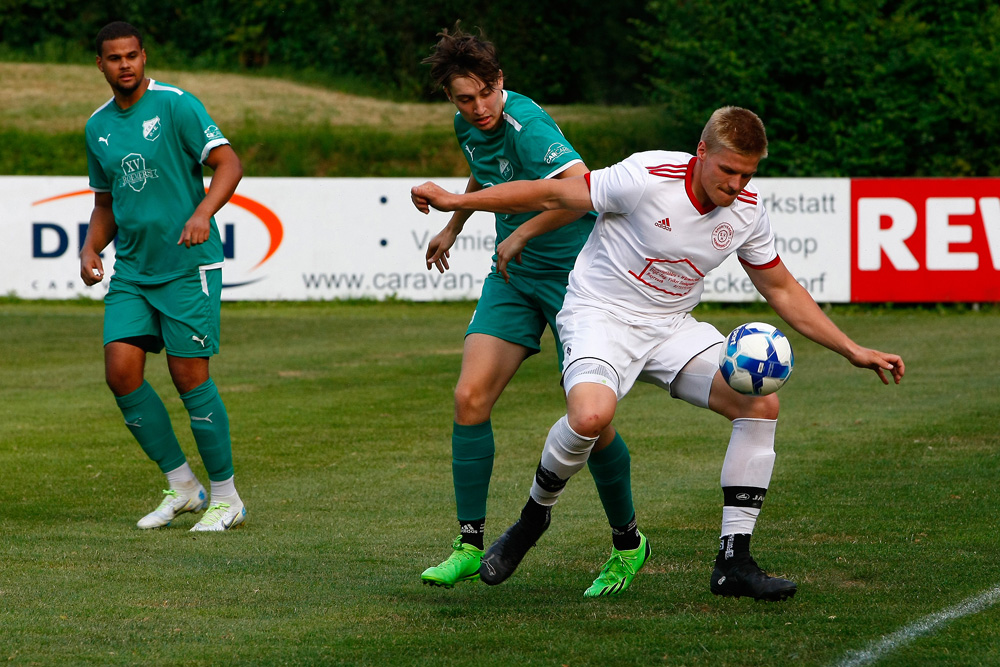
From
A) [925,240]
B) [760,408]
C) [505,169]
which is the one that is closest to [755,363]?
[760,408]

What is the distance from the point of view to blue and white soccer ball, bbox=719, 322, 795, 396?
486cm

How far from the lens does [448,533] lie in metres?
6.50

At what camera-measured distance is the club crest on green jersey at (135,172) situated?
6.57 m

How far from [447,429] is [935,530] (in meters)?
4.64

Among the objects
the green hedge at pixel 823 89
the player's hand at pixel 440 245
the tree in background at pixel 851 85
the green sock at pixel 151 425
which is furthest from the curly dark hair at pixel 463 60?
the tree in background at pixel 851 85

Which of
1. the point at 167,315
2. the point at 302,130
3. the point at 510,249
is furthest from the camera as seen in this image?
the point at 302,130

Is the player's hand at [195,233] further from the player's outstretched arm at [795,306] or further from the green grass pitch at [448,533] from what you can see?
the player's outstretched arm at [795,306]

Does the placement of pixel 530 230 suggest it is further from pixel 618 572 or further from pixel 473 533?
pixel 618 572

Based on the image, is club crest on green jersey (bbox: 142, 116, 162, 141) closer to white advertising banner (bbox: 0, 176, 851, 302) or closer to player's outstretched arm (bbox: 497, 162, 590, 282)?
player's outstretched arm (bbox: 497, 162, 590, 282)

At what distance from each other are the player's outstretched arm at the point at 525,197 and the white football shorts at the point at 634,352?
0.43 metres

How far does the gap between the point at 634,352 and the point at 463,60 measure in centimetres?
134

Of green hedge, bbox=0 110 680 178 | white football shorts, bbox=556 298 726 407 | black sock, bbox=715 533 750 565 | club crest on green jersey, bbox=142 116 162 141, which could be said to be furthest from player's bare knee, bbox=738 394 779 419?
green hedge, bbox=0 110 680 178

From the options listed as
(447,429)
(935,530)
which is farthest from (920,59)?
(935,530)

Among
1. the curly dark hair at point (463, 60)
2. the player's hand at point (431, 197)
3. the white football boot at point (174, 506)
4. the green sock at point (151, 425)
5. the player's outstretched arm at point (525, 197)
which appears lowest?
the white football boot at point (174, 506)
